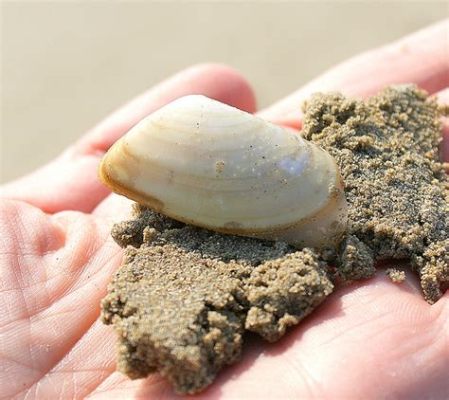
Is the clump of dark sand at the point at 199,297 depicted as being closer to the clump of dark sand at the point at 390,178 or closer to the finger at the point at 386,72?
the clump of dark sand at the point at 390,178

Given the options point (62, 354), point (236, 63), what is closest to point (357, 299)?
point (62, 354)

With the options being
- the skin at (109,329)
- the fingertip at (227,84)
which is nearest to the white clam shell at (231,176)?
the skin at (109,329)

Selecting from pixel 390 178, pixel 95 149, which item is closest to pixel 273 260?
pixel 390 178

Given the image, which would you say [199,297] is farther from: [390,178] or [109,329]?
[390,178]

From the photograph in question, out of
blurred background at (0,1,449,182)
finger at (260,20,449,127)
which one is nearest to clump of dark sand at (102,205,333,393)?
finger at (260,20,449,127)

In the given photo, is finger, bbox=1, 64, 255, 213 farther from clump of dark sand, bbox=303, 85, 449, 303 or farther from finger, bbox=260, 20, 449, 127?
clump of dark sand, bbox=303, 85, 449, 303

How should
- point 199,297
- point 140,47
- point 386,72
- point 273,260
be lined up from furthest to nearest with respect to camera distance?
point 140,47, point 386,72, point 273,260, point 199,297
